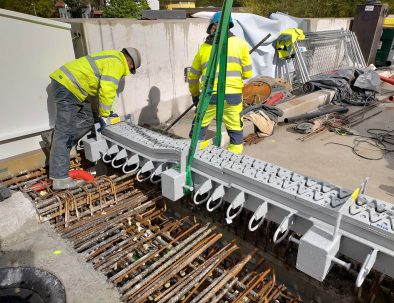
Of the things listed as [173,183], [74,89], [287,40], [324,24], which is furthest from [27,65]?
[324,24]

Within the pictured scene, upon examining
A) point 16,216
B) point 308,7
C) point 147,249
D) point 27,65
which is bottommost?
point 147,249

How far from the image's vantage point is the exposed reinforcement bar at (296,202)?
2346mm

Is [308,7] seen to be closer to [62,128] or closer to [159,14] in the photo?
[159,14]

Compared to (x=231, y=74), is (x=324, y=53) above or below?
below

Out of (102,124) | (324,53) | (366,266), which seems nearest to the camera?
(366,266)

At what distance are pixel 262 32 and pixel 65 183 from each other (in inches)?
252

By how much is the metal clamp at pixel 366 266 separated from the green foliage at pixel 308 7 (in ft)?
47.3

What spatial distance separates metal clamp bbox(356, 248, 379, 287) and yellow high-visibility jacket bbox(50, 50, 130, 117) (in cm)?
324

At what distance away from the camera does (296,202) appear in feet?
8.85

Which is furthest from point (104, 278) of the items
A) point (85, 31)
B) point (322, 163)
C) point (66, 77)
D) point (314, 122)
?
point (314, 122)

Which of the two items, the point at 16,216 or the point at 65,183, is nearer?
the point at 16,216

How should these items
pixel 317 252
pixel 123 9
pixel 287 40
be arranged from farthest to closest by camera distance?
pixel 123 9 → pixel 287 40 → pixel 317 252

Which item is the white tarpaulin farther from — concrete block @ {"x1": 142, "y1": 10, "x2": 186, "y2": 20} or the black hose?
the black hose

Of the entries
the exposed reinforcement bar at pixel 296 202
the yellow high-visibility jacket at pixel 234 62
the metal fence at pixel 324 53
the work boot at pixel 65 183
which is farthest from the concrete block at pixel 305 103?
the work boot at pixel 65 183
